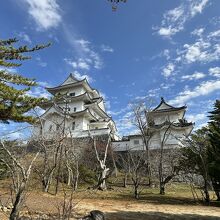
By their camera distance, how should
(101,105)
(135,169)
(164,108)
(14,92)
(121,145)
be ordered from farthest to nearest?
(101,105) → (164,108) → (121,145) → (135,169) → (14,92)

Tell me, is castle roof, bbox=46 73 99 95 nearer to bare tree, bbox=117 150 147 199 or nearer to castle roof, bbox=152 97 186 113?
castle roof, bbox=152 97 186 113

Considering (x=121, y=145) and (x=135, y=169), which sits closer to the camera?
(x=135, y=169)

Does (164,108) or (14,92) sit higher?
(164,108)

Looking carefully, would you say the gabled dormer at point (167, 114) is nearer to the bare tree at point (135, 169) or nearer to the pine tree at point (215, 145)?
the bare tree at point (135, 169)

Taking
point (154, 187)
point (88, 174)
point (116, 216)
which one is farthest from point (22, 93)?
point (154, 187)

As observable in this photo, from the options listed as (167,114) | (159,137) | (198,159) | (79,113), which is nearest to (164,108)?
(167,114)

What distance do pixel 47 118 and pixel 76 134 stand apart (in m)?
5.31

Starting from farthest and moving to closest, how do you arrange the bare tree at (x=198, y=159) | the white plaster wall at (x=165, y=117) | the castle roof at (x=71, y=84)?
1. the castle roof at (x=71, y=84)
2. the white plaster wall at (x=165, y=117)
3. the bare tree at (x=198, y=159)

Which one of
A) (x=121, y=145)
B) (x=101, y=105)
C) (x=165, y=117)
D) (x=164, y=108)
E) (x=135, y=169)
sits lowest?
(x=135, y=169)

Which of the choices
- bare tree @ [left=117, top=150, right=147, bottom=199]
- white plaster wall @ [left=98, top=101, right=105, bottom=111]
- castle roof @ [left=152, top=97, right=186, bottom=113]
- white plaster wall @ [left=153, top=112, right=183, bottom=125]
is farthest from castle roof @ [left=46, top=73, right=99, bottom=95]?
bare tree @ [left=117, top=150, right=147, bottom=199]

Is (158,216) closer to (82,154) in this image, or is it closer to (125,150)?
(82,154)

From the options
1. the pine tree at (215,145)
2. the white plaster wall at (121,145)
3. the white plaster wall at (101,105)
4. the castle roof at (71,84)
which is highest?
the castle roof at (71,84)

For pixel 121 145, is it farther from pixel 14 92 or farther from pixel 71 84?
pixel 14 92

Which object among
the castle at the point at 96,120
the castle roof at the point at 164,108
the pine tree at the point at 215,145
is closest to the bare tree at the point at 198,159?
the pine tree at the point at 215,145
